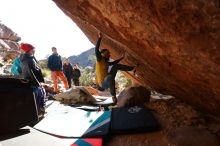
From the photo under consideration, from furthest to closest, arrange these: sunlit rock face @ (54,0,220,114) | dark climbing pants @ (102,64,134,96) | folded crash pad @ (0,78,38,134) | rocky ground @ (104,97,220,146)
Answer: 1. dark climbing pants @ (102,64,134,96)
2. rocky ground @ (104,97,220,146)
3. folded crash pad @ (0,78,38,134)
4. sunlit rock face @ (54,0,220,114)

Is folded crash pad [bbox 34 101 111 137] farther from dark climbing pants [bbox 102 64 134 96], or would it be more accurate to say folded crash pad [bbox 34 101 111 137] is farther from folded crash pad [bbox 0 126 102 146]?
dark climbing pants [bbox 102 64 134 96]

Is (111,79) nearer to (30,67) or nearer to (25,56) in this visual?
(30,67)

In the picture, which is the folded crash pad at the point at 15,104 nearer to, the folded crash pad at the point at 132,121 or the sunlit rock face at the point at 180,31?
the folded crash pad at the point at 132,121

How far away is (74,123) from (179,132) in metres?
3.00

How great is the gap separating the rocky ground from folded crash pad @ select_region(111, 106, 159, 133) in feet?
0.52

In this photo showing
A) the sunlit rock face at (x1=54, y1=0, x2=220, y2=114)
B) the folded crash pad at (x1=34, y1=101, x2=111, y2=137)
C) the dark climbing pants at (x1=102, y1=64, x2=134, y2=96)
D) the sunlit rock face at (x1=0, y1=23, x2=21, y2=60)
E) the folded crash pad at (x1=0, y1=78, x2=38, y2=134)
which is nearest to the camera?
the sunlit rock face at (x1=54, y1=0, x2=220, y2=114)

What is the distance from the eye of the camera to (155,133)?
21.9 feet

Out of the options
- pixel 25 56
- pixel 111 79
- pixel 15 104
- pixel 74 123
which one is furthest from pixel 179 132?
pixel 25 56

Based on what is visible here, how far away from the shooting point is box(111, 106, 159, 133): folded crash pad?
6742mm

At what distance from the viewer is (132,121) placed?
7137 mm

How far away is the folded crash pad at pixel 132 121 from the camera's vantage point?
6.74 meters

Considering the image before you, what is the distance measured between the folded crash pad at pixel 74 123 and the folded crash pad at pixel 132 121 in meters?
0.21

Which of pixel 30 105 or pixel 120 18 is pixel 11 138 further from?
pixel 120 18

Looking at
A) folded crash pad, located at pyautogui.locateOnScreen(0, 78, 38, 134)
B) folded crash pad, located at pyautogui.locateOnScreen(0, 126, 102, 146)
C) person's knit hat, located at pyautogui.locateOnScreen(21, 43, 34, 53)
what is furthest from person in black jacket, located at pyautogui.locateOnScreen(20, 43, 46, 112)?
folded crash pad, located at pyautogui.locateOnScreen(0, 78, 38, 134)
